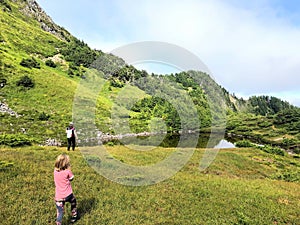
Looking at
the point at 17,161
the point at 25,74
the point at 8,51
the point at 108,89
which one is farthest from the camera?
the point at 108,89

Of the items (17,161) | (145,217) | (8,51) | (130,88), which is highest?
(8,51)

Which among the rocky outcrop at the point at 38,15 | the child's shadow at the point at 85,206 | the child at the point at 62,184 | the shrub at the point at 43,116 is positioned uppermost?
the rocky outcrop at the point at 38,15

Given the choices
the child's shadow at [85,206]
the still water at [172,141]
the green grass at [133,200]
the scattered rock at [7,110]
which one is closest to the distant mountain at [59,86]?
the scattered rock at [7,110]

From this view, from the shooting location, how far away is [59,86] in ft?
266

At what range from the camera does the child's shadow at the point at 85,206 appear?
35.3ft

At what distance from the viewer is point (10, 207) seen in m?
10.2

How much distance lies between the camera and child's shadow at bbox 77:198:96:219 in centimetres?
1076

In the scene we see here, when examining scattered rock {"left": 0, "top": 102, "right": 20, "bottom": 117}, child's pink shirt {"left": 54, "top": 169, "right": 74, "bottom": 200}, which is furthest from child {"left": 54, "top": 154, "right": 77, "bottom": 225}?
scattered rock {"left": 0, "top": 102, "right": 20, "bottom": 117}

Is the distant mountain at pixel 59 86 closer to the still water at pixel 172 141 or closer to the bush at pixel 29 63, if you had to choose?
the bush at pixel 29 63

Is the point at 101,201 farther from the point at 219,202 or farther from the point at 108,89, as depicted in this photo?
the point at 108,89

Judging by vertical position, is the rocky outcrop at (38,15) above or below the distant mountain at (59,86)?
above

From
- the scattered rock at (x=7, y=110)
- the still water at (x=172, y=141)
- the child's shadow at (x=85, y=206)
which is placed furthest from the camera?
the scattered rock at (x=7, y=110)

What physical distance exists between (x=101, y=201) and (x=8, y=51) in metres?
93.2

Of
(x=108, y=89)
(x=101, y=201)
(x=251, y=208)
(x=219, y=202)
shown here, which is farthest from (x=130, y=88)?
(x=108, y=89)
